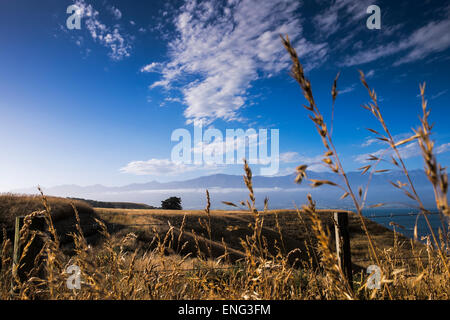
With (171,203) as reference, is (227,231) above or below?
below

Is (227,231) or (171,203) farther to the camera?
(171,203)

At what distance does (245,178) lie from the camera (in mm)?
1520

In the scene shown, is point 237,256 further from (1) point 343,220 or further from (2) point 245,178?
(2) point 245,178

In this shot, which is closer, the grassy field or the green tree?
the grassy field

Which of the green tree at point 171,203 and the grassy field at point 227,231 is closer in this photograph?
the grassy field at point 227,231

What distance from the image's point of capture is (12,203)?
1308 cm
